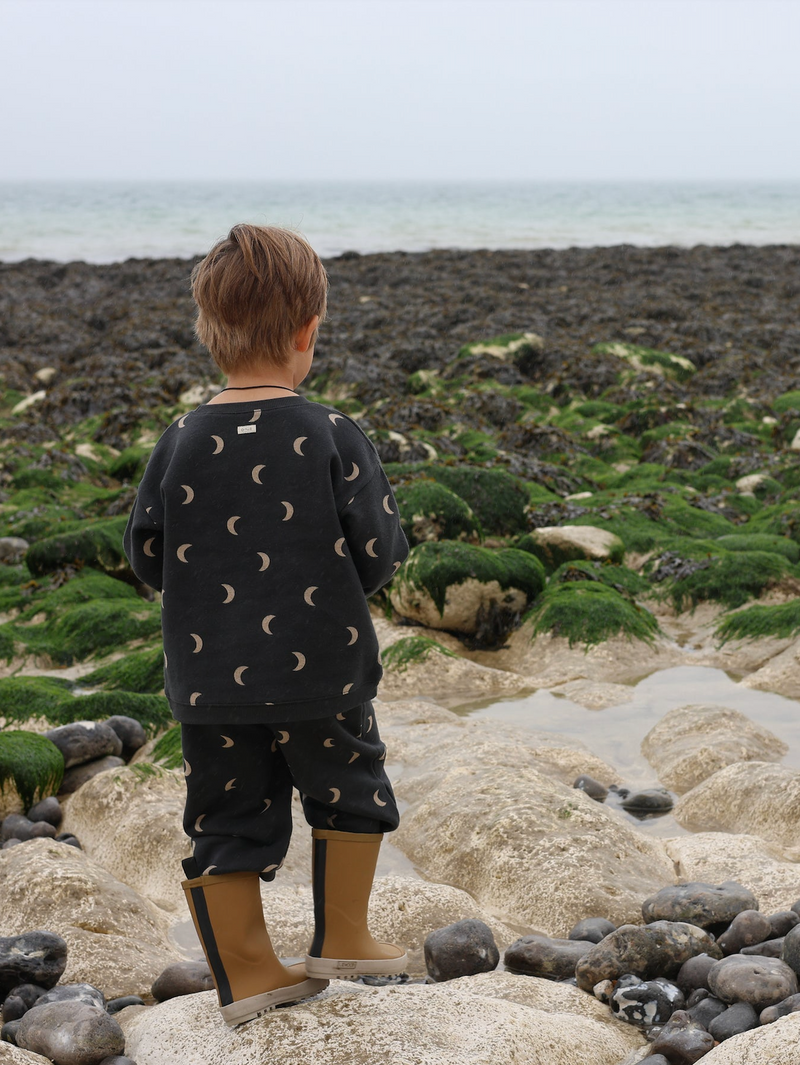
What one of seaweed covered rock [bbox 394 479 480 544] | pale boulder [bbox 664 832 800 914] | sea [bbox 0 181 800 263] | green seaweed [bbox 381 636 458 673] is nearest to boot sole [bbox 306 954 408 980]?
pale boulder [bbox 664 832 800 914]

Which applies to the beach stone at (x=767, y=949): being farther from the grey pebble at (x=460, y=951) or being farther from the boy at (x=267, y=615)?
the boy at (x=267, y=615)

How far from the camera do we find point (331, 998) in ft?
7.64

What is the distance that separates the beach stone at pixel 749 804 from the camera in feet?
12.3

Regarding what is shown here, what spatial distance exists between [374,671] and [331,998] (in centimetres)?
81

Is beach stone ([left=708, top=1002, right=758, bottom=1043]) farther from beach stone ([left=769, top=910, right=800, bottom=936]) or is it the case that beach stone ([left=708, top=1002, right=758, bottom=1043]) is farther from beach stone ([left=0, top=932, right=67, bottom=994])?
beach stone ([left=0, top=932, right=67, bottom=994])

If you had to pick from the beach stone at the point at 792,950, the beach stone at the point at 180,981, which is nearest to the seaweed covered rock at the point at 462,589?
the beach stone at the point at 180,981

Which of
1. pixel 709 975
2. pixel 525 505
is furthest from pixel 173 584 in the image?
pixel 525 505

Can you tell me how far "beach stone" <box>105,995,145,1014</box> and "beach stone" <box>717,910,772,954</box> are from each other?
5.49 feet

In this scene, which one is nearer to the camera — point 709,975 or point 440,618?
point 709,975

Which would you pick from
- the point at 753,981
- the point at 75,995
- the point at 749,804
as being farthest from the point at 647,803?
Result: the point at 75,995

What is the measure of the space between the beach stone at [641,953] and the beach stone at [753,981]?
0.14 metres

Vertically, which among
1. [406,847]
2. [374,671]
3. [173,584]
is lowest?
[406,847]

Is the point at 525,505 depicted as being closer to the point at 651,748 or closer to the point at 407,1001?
the point at 651,748

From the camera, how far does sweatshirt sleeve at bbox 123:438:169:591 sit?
2287 mm
